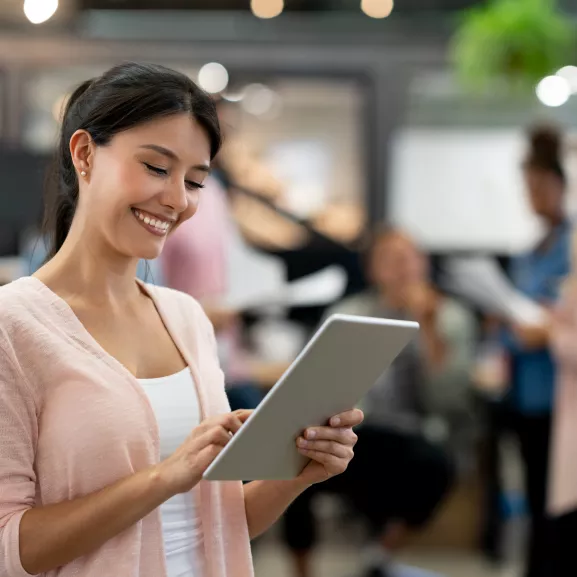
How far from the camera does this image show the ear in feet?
4.39

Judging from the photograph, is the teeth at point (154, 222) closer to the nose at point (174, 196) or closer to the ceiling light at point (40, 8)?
the nose at point (174, 196)

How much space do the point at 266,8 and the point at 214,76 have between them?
22.7 inches

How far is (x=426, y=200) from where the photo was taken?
280 inches

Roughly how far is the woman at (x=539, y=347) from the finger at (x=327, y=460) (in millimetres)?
2268

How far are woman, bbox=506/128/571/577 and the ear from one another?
238 centimetres

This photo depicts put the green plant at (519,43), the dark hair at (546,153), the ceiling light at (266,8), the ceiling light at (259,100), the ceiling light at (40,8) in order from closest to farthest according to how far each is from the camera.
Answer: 1. the dark hair at (546,153)
2. the green plant at (519,43)
3. the ceiling light at (40,8)
4. the ceiling light at (266,8)
5. the ceiling light at (259,100)

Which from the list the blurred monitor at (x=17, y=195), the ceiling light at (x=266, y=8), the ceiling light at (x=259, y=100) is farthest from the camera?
the ceiling light at (x=259, y=100)

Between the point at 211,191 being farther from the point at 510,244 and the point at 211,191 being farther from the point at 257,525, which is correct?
the point at 510,244

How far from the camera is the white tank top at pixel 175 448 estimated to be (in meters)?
1.35

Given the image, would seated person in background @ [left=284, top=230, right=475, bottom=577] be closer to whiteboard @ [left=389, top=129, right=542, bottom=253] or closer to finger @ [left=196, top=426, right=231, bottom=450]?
whiteboard @ [left=389, top=129, right=542, bottom=253]

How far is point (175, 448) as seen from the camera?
1.36m

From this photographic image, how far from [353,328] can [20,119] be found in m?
6.36

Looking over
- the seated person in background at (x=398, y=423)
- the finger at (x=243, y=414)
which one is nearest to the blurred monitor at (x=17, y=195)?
the seated person in background at (x=398, y=423)

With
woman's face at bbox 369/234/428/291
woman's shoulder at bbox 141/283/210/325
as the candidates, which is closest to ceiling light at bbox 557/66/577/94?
woman's face at bbox 369/234/428/291
